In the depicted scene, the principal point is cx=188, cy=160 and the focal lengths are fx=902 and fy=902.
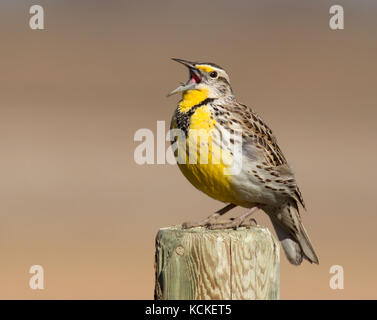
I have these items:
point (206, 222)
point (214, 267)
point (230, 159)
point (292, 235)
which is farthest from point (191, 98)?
point (214, 267)

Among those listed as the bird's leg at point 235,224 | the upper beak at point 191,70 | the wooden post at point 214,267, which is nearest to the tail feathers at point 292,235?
the bird's leg at point 235,224

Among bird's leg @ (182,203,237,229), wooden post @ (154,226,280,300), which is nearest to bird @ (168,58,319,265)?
bird's leg @ (182,203,237,229)

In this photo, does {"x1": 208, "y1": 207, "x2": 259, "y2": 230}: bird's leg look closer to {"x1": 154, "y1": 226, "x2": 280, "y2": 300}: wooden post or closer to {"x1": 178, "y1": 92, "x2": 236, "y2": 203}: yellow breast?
{"x1": 178, "y1": 92, "x2": 236, "y2": 203}: yellow breast

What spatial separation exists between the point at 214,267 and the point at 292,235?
1.42 metres

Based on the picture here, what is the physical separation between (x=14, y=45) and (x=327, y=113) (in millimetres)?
8715

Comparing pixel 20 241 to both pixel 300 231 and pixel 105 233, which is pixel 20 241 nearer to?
pixel 105 233

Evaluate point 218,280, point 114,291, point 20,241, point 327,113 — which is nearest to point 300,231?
point 218,280

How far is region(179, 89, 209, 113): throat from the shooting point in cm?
482

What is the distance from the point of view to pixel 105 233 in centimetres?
1126

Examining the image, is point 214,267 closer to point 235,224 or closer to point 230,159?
point 235,224

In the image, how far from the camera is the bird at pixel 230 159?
15.0 ft

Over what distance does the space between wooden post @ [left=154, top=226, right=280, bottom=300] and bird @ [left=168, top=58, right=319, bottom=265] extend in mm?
607

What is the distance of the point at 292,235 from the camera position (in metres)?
5.02

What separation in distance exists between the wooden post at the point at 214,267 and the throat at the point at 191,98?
1140 mm
